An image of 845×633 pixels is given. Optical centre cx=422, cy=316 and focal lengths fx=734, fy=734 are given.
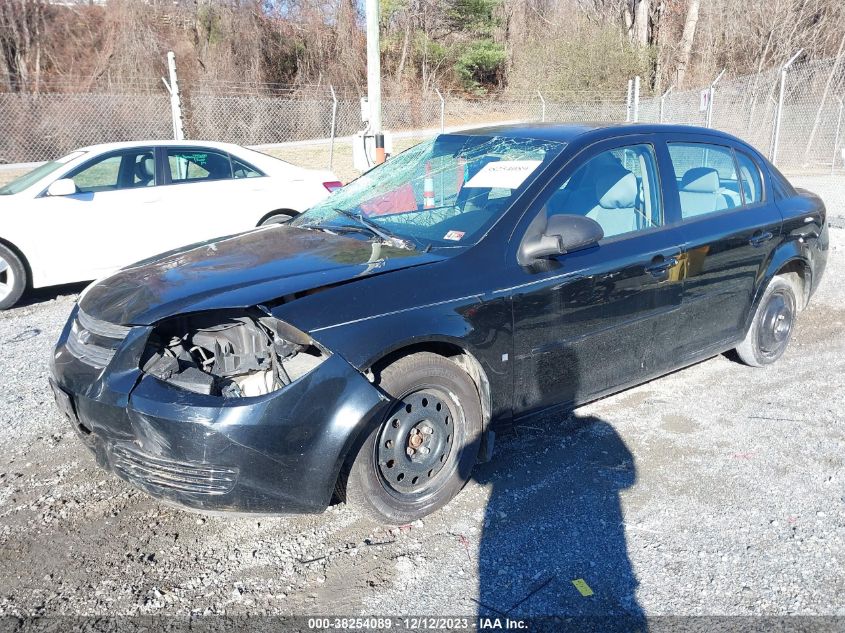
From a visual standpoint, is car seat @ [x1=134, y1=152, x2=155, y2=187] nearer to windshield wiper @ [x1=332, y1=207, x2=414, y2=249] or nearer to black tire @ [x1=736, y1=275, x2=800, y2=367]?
windshield wiper @ [x1=332, y1=207, x2=414, y2=249]

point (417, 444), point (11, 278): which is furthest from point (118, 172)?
point (417, 444)

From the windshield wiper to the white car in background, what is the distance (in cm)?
412

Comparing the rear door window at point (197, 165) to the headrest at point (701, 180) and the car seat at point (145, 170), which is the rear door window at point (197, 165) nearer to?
the car seat at point (145, 170)

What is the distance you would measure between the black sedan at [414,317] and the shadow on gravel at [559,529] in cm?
30

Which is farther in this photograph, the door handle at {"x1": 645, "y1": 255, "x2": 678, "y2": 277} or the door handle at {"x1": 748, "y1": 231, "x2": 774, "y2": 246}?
the door handle at {"x1": 748, "y1": 231, "x2": 774, "y2": 246}

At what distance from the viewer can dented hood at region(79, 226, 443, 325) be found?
3098mm

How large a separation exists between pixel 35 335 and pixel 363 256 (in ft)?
13.4

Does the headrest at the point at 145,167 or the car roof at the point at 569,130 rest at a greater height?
the car roof at the point at 569,130

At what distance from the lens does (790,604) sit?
2803 mm

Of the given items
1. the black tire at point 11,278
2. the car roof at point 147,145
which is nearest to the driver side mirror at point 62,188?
the car roof at point 147,145

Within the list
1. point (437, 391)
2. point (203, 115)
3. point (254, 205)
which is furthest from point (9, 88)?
point (437, 391)

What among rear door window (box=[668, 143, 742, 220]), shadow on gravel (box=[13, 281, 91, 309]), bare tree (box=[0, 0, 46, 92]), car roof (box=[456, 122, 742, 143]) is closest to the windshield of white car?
shadow on gravel (box=[13, 281, 91, 309])

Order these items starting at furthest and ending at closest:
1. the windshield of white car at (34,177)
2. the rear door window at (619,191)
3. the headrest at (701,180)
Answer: the windshield of white car at (34,177) < the headrest at (701,180) < the rear door window at (619,191)

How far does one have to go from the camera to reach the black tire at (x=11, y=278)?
711 cm
